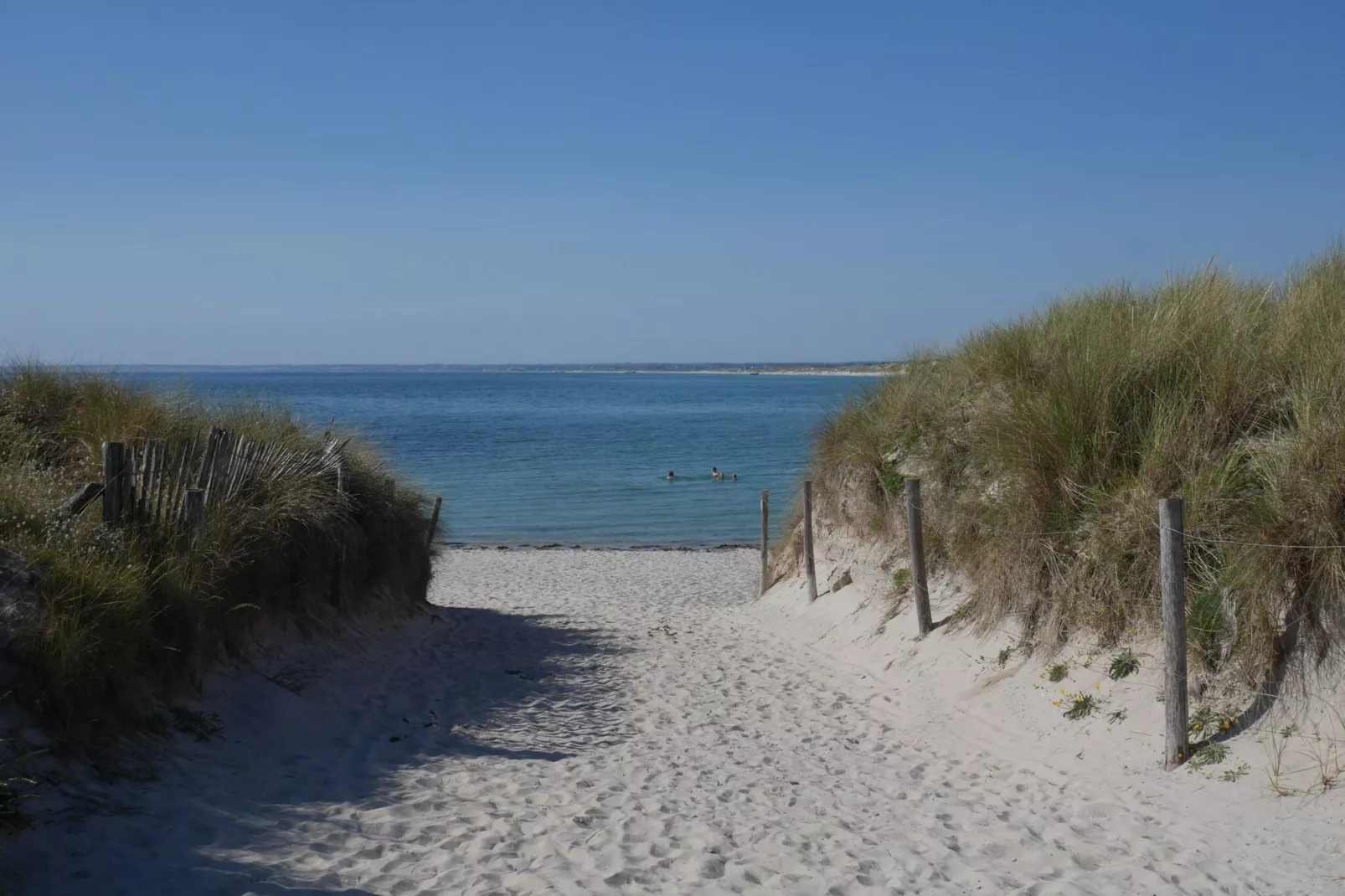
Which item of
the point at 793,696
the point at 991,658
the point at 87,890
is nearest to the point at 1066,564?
the point at 991,658

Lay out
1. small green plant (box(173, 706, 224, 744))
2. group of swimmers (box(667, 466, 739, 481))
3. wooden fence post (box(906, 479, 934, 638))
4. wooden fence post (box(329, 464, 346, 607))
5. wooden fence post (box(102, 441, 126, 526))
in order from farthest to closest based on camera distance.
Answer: group of swimmers (box(667, 466, 739, 481)) < wooden fence post (box(329, 464, 346, 607)) < wooden fence post (box(906, 479, 934, 638)) < wooden fence post (box(102, 441, 126, 526)) < small green plant (box(173, 706, 224, 744))

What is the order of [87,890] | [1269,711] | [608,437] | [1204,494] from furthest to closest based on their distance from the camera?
1. [608,437]
2. [1204,494]
3. [1269,711]
4. [87,890]

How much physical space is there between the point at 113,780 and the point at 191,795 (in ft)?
1.34

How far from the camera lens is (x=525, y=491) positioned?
32688 millimetres

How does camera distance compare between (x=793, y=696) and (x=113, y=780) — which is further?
(x=793, y=696)

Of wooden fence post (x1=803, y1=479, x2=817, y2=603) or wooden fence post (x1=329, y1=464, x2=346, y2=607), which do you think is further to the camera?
wooden fence post (x1=803, y1=479, x2=817, y2=603)

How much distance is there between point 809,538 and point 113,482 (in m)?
8.91

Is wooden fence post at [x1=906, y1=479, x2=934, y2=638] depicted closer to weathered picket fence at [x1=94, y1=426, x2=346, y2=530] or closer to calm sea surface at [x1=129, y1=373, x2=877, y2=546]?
calm sea surface at [x1=129, y1=373, x2=877, y2=546]

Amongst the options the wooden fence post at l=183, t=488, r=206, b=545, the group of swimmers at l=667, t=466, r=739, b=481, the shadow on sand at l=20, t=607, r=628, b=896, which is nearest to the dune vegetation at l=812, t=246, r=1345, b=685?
the shadow on sand at l=20, t=607, r=628, b=896

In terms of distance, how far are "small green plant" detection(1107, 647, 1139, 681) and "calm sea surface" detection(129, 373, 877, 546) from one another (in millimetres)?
7560

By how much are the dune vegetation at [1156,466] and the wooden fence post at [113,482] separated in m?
6.97

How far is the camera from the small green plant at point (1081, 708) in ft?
24.0

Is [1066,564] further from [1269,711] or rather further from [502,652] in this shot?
[502,652]

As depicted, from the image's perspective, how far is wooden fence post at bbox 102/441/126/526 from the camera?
6.95 m
